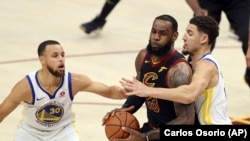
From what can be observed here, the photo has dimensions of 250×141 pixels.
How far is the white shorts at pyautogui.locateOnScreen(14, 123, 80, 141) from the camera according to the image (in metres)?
6.11

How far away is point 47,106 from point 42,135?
0.92ft

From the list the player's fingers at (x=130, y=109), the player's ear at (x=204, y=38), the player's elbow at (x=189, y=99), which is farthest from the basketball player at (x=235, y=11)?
the player's elbow at (x=189, y=99)

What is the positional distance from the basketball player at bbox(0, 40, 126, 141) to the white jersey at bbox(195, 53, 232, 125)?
0.72 m

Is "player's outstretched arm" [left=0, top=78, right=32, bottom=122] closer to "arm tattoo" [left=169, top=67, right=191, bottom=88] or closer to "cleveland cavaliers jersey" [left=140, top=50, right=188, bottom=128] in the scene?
"cleveland cavaliers jersey" [left=140, top=50, right=188, bottom=128]

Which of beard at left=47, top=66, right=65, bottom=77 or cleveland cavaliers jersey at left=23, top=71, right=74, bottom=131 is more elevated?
beard at left=47, top=66, right=65, bottom=77

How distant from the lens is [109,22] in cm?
1168

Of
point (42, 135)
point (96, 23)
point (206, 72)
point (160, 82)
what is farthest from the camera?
point (96, 23)

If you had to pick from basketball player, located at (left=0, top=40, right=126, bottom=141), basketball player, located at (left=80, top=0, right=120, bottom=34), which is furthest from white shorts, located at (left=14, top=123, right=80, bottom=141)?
basketball player, located at (left=80, top=0, right=120, bottom=34)

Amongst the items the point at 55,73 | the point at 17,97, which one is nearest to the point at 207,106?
the point at 55,73

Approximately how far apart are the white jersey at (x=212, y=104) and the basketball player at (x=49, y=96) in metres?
0.72

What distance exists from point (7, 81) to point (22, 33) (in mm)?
2158

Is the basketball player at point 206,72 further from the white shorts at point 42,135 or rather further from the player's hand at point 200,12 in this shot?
the player's hand at point 200,12

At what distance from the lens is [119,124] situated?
5938 millimetres

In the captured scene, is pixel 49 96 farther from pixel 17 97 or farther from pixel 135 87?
pixel 135 87
